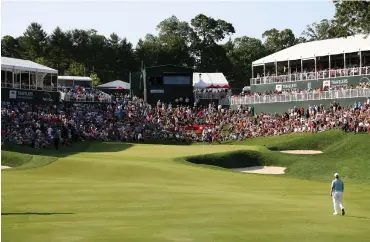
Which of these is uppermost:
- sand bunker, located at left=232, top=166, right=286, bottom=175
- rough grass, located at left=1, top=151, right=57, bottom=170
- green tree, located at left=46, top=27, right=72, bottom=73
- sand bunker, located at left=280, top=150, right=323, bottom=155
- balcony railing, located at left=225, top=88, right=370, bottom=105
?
green tree, located at left=46, top=27, right=72, bottom=73

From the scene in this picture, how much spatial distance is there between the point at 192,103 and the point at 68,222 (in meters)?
60.9

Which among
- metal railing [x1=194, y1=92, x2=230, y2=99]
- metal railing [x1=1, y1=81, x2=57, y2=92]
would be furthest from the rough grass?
metal railing [x1=194, y1=92, x2=230, y2=99]

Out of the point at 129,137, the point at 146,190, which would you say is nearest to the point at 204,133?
the point at 129,137

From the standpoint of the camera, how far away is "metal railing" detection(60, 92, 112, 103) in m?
63.0

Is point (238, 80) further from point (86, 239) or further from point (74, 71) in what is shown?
point (86, 239)

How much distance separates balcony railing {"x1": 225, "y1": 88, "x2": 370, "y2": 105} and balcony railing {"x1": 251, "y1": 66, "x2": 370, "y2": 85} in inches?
200

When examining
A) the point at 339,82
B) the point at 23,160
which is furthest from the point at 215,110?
the point at 23,160

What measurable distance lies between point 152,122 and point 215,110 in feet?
32.2

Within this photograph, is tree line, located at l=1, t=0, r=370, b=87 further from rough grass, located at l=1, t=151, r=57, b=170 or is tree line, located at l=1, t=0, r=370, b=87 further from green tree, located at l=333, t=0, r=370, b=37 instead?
green tree, located at l=333, t=0, r=370, b=37

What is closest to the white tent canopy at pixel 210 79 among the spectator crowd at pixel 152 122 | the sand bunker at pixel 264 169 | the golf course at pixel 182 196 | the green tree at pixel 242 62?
the spectator crowd at pixel 152 122

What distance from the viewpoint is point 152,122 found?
64250 millimetres

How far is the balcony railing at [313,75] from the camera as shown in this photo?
216 feet

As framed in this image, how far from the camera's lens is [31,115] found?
53.4 meters

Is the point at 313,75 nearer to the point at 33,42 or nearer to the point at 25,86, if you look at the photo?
the point at 25,86
